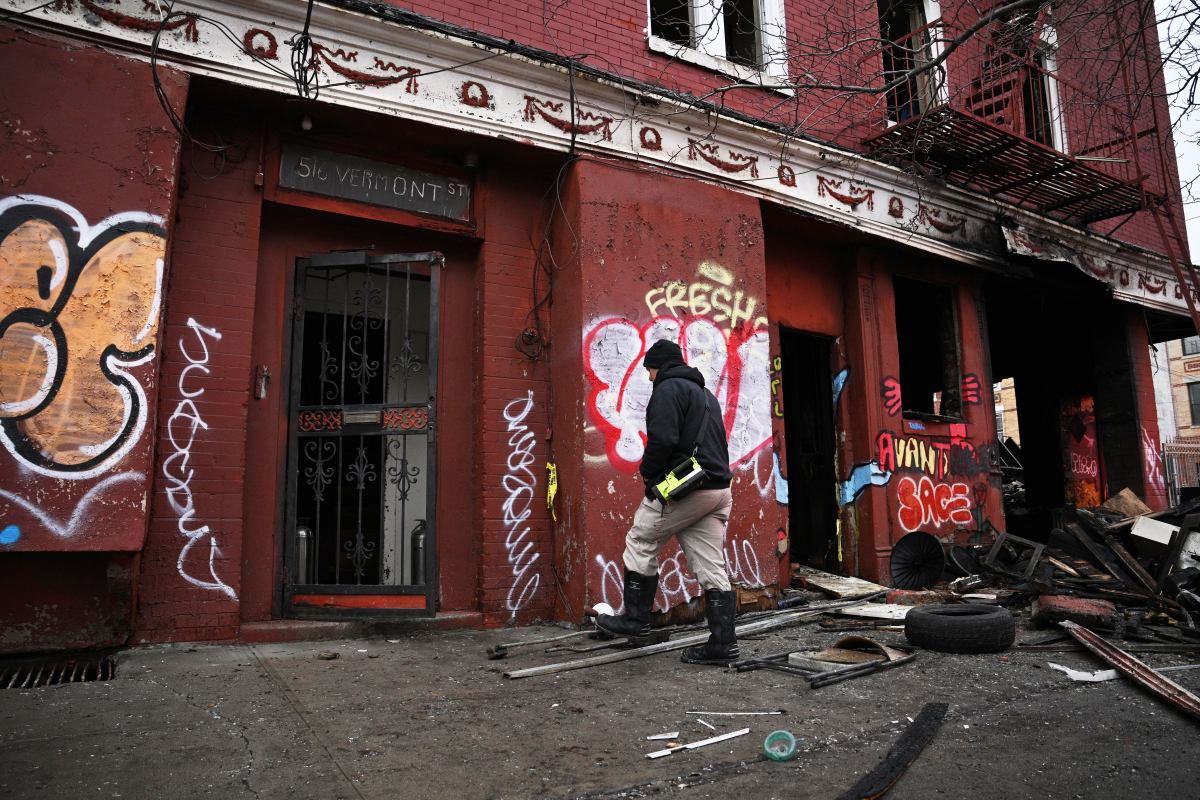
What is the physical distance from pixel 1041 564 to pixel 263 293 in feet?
25.0

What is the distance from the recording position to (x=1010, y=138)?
7.90 meters

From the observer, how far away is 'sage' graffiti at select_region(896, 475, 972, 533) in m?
8.34

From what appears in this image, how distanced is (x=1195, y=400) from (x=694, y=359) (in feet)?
115

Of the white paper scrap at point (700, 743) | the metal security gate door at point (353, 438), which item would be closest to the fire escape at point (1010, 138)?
the metal security gate door at point (353, 438)

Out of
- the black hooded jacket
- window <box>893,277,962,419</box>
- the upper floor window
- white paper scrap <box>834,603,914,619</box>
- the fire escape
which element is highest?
the upper floor window

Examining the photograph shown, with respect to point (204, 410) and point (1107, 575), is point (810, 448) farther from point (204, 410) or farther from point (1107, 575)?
point (204, 410)

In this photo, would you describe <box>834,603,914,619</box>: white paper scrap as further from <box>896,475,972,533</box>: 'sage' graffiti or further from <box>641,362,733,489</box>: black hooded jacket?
<box>641,362,733,489</box>: black hooded jacket

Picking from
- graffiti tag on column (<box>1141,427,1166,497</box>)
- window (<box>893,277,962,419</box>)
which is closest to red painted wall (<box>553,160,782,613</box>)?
window (<box>893,277,962,419</box>)

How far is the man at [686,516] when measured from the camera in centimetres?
468

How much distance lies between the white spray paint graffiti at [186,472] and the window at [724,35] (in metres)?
4.95

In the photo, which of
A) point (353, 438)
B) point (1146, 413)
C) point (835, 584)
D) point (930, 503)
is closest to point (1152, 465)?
point (1146, 413)

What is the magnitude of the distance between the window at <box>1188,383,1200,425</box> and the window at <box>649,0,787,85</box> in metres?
33.3

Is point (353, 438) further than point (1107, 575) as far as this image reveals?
No

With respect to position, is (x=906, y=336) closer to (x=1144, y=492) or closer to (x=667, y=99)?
(x=1144, y=492)
